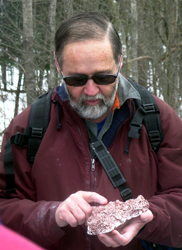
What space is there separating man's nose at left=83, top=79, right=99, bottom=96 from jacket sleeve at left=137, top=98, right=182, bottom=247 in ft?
1.64

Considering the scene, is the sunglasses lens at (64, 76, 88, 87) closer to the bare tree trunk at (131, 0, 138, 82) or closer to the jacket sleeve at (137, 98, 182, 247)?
the jacket sleeve at (137, 98, 182, 247)

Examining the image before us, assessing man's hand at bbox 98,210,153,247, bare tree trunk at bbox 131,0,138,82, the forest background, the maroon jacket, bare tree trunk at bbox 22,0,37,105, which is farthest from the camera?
bare tree trunk at bbox 131,0,138,82

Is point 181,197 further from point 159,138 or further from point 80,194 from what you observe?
point 80,194

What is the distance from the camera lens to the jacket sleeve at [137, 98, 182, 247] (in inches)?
76.3

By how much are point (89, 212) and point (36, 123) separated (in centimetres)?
80

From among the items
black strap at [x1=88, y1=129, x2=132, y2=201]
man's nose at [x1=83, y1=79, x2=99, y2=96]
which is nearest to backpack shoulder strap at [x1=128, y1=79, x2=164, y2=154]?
black strap at [x1=88, y1=129, x2=132, y2=201]

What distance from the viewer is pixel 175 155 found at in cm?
213

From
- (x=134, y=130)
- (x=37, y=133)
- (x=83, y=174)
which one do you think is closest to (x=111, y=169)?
(x=83, y=174)

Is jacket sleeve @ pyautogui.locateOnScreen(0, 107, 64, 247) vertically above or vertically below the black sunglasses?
below

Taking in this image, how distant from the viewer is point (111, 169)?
2.08m

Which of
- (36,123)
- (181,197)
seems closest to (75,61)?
(36,123)

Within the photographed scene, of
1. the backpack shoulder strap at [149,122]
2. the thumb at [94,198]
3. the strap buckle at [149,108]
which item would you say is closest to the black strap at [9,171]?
the thumb at [94,198]

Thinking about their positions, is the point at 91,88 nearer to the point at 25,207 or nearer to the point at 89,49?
the point at 89,49

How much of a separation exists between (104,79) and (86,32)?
1.20ft
